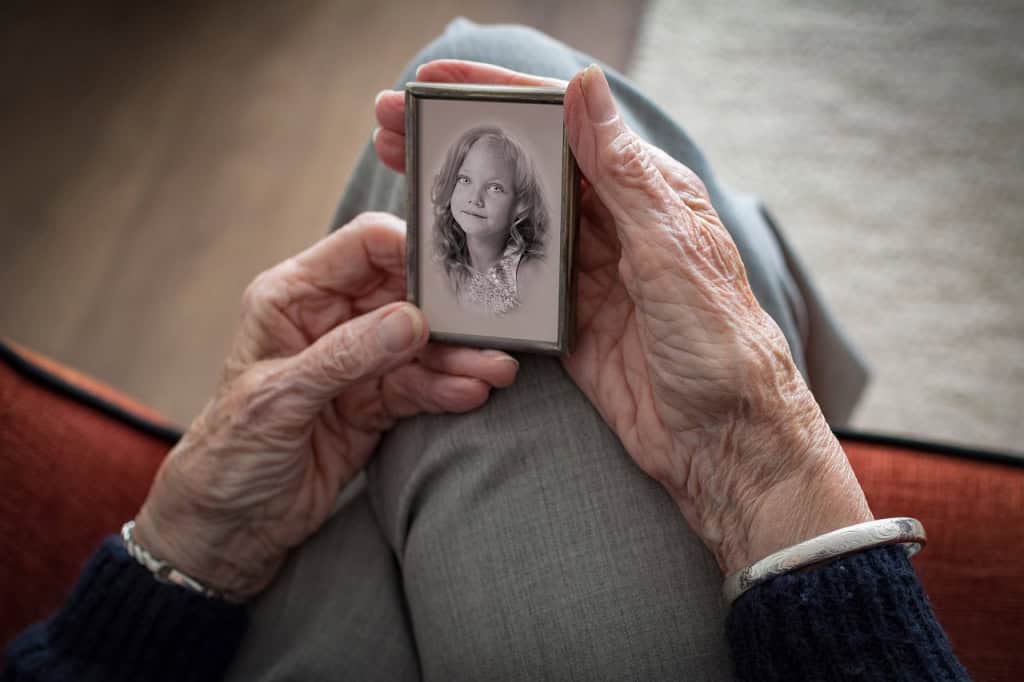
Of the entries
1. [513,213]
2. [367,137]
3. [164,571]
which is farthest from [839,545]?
[367,137]

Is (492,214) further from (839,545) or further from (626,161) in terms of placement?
(839,545)

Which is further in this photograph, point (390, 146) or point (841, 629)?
point (390, 146)

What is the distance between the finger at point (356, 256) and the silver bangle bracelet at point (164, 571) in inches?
13.6

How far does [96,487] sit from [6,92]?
1.65 meters

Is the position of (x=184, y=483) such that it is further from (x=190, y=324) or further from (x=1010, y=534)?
(x=190, y=324)

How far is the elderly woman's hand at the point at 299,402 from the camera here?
820 millimetres

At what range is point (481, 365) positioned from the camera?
82 centimetres

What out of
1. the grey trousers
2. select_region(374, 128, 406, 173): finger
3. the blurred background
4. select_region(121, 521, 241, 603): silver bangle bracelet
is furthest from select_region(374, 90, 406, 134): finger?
the blurred background

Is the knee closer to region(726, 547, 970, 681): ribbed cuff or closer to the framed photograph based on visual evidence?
the framed photograph

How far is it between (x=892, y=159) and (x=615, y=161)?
132cm

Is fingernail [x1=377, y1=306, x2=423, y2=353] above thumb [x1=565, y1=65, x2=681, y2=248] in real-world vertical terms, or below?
below

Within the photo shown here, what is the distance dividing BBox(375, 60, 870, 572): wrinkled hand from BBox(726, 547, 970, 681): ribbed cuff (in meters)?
0.05

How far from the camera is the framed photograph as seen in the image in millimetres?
752

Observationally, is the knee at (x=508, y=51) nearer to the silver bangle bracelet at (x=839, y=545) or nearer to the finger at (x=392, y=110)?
the finger at (x=392, y=110)
